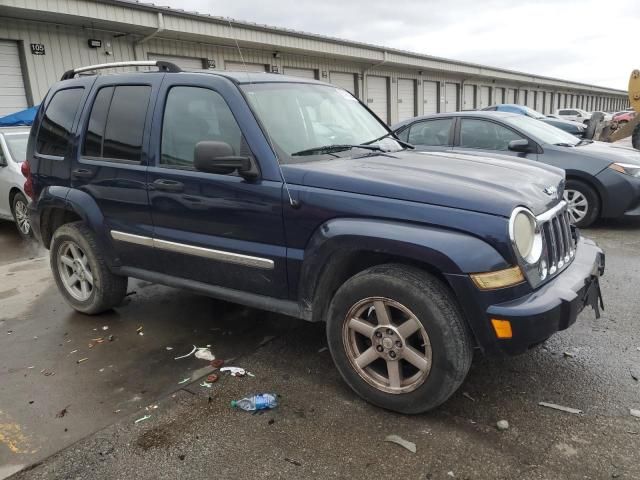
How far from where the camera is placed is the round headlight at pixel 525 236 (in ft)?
8.27

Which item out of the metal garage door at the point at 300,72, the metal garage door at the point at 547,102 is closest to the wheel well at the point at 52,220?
the metal garage door at the point at 300,72

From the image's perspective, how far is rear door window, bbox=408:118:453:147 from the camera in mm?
7422

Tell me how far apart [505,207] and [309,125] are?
154 cm

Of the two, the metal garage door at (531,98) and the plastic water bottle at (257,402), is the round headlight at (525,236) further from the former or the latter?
the metal garage door at (531,98)

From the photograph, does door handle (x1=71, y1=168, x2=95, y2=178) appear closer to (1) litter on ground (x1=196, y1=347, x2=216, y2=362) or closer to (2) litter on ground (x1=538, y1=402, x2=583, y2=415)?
(1) litter on ground (x1=196, y1=347, x2=216, y2=362)

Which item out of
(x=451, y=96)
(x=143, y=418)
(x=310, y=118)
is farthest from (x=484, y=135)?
(x=451, y=96)

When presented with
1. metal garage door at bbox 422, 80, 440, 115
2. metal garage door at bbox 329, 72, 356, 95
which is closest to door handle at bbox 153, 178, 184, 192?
metal garage door at bbox 329, 72, 356, 95

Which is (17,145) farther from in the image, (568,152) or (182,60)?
(568,152)

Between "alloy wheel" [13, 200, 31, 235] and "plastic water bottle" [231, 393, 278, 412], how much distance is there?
20.9 ft

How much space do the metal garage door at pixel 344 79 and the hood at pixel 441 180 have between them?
1708cm

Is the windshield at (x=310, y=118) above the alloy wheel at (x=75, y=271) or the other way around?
above

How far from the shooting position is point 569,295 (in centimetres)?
263

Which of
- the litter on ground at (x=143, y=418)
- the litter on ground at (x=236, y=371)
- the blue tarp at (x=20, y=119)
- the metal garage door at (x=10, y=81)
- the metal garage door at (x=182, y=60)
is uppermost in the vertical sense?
the metal garage door at (x=182, y=60)

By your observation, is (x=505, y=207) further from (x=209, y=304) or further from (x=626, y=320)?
(x=209, y=304)
